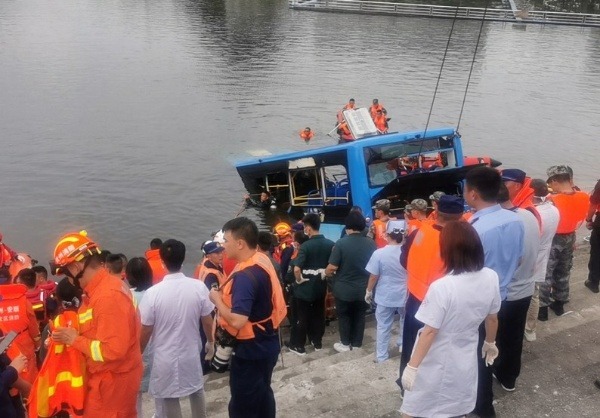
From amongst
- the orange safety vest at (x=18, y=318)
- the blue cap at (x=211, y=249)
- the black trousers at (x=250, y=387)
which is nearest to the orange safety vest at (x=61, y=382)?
the black trousers at (x=250, y=387)

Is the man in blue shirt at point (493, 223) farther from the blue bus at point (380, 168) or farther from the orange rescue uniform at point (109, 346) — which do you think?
the blue bus at point (380, 168)

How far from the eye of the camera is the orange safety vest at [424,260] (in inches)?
165

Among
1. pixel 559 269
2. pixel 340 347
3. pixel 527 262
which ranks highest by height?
pixel 527 262

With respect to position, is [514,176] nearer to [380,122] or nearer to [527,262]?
[527,262]

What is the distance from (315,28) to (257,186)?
134 feet

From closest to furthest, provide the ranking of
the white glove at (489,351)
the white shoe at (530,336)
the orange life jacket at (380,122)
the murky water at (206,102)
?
the white glove at (489,351) < the white shoe at (530,336) < the murky water at (206,102) < the orange life jacket at (380,122)

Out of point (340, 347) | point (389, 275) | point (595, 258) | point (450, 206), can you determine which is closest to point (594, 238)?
point (595, 258)

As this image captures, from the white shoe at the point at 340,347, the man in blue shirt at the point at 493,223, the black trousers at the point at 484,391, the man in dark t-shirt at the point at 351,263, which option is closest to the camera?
the man in blue shirt at the point at 493,223

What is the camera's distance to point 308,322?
6.88 m

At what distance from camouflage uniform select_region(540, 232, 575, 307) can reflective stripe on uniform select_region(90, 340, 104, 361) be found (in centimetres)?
496

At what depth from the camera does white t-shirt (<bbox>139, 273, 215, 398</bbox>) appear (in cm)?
415

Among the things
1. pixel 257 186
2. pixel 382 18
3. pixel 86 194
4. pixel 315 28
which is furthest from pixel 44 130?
pixel 382 18

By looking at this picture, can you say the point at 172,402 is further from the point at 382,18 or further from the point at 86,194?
the point at 382,18

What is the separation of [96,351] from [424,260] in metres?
2.27
